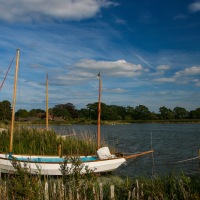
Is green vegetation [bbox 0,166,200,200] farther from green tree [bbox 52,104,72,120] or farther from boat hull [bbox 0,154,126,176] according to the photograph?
green tree [bbox 52,104,72,120]

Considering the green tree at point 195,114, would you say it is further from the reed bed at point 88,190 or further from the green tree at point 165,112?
the reed bed at point 88,190

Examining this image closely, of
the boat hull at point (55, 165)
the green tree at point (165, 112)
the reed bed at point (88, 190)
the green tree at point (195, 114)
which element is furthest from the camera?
the green tree at point (165, 112)

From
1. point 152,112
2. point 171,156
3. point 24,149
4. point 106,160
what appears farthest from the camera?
point 152,112

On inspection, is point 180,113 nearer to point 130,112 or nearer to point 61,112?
point 130,112

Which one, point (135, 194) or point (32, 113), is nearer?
point (135, 194)

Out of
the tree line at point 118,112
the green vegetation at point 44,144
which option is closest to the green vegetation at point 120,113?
the tree line at point 118,112

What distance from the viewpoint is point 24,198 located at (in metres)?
7.09

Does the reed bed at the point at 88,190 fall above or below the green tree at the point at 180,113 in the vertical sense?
below

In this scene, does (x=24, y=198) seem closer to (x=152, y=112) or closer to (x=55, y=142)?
(x=55, y=142)

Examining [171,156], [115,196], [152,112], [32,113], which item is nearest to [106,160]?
[115,196]

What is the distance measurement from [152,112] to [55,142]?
133263 mm

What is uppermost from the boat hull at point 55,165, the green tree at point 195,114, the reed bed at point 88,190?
the green tree at point 195,114

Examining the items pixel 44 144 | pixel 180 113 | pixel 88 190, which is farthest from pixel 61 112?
pixel 88 190

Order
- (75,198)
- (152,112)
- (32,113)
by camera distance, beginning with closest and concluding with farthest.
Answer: (75,198), (32,113), (152,112)
